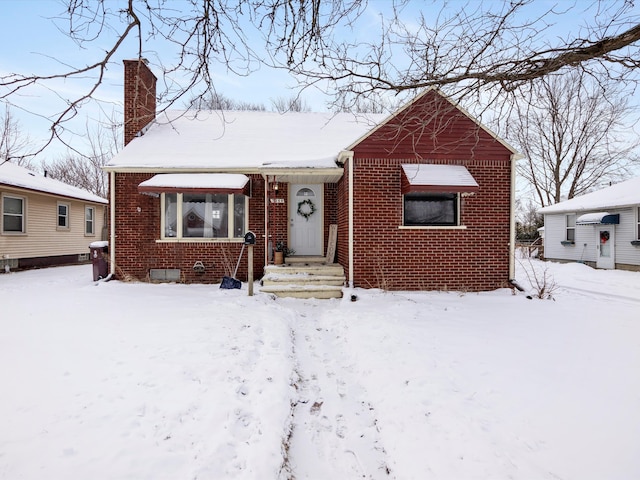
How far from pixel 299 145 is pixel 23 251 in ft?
39.0

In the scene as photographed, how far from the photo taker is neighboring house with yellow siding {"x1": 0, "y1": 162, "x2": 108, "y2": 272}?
40.0 ft

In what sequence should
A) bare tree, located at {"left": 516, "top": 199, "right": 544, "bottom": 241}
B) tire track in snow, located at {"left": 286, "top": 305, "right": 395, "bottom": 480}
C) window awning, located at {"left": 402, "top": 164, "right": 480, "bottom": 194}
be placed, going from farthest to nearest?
bare tree, located at {"left": 516, "top": 199, "right": 544, "bottom": 241}, window awning, located at {"left": 402, "top": 164, "right": 480, "bottom": 194}, tire track in snow, located at {"left": 286, "top": 305, "right": 395, "bottom": 480}

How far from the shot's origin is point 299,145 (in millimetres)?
10336

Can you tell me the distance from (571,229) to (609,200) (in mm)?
2743

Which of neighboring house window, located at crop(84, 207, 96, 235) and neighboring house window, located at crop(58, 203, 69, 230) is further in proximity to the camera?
neighboring house window, located at crop(84, 207, 96, 235)

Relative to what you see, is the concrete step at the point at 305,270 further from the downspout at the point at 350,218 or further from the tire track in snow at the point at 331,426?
the tire track in snow at the point at 331,426

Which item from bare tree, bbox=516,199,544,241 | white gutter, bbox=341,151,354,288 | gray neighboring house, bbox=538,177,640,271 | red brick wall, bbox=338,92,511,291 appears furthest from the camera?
bare tree, bbox=516,199,544,241

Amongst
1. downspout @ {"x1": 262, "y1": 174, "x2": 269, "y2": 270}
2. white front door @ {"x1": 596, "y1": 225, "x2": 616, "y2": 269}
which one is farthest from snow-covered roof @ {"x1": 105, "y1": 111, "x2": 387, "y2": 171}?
white front door @ {"x1": 596, "y1": 225, "x2": 616, "y2": 269}

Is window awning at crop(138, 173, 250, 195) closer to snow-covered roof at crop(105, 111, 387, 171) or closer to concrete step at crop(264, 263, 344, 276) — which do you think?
snow-covered roof at crop(105, 111, 387, 171)

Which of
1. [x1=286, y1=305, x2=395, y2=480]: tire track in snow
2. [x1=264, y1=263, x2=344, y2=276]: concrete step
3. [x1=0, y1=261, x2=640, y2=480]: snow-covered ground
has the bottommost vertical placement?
[x1=286, y1=305, x2=395, y2=480]: tire track in snow

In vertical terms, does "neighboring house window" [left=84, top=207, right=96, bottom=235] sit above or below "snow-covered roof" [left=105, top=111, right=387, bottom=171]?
below

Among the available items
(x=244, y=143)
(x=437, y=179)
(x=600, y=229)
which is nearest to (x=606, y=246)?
(x=600, y=229)

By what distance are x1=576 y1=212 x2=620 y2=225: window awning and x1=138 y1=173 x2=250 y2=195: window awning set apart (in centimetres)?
1561

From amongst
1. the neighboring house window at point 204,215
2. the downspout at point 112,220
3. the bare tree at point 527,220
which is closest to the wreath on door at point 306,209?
the neighboring house window at point 204,215
